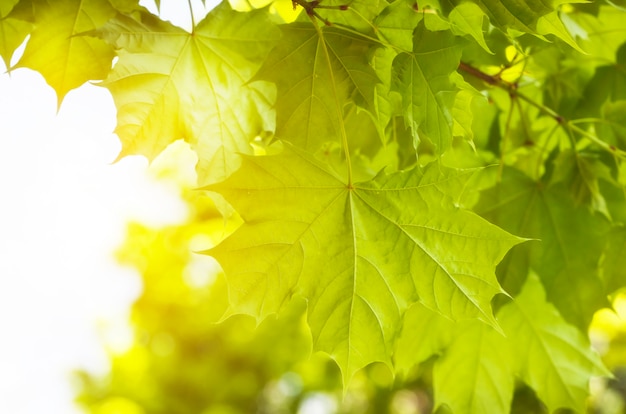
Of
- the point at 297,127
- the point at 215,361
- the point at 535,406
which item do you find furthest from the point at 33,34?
the point at 535,406

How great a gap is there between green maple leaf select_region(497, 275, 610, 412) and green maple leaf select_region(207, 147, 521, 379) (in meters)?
0.39

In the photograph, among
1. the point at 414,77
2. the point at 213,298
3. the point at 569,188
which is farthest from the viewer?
the point at 213,298

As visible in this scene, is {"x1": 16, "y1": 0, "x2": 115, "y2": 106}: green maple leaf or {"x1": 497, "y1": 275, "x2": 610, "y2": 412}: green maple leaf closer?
{"x1": 16, "y1": 0, "x2": 115, "y2": 106}: green maple leaf

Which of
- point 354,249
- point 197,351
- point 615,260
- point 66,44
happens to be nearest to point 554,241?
point 615,260

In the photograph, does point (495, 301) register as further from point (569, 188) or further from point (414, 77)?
point (414, 77)

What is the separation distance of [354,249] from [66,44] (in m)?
0.42

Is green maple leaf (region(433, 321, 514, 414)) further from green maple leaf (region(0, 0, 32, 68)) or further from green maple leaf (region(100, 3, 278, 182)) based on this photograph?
green maple leaf (region(0, 0, 32, 68))

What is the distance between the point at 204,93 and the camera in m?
0.85

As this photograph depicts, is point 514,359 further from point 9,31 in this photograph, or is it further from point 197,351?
point 197,351

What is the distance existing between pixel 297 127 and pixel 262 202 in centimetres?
10

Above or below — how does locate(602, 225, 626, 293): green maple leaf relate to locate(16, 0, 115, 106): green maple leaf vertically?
below

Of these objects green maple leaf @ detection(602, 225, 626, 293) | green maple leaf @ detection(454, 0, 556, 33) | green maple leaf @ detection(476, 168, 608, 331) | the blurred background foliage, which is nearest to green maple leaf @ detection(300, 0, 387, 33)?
green maple leaf @ detection(454, 0, 556, 33)

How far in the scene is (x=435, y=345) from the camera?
3.62 feet

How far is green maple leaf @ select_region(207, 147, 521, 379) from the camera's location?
0.75m
